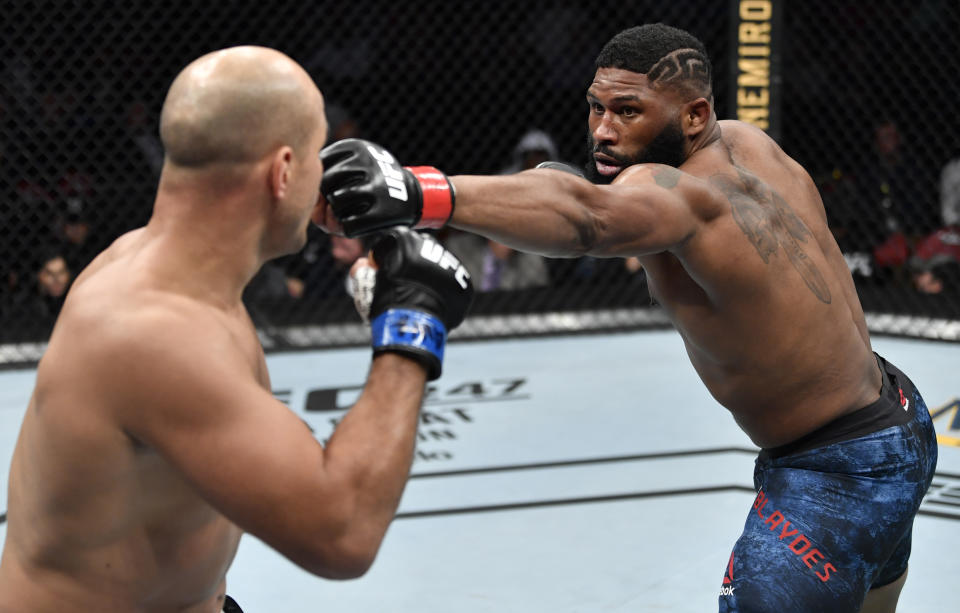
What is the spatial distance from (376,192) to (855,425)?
3.12ft

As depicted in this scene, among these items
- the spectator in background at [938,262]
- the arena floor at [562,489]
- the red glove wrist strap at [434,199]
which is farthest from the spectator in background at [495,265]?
the red glove wrist strap at [434,199]

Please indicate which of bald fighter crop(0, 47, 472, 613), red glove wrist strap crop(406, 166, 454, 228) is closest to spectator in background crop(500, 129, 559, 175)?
red glove wrist strap crop(406, 166, 454, 228)

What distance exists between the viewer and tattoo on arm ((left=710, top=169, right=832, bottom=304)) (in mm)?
1774

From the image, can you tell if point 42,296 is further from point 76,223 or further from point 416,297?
point 416,297

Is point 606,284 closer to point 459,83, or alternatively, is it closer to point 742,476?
point 459,83

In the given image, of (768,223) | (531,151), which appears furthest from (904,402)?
(531,151)

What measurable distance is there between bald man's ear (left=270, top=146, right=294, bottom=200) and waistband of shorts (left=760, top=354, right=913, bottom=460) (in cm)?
105

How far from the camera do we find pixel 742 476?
335cm

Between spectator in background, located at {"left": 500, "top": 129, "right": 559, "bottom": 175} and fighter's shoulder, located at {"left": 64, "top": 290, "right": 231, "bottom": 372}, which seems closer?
fighter's shoulder, located at {"left": 64, "top": 290, "right": 231, "bottom": 372}

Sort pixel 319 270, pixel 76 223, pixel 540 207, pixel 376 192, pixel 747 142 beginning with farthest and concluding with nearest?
pixel 319 270, pixel 76 223, pixel 747 142, pixel 540 207, pixel 376 192

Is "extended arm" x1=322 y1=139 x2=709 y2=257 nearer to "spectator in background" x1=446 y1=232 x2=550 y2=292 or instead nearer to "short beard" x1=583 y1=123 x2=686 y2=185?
"short beard" x1=583 y1=123 x2=686 y2=185

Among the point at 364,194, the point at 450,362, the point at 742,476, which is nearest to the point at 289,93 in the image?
the point at 364,194

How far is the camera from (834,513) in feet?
5.86

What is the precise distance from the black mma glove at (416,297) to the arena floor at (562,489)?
1.38m
